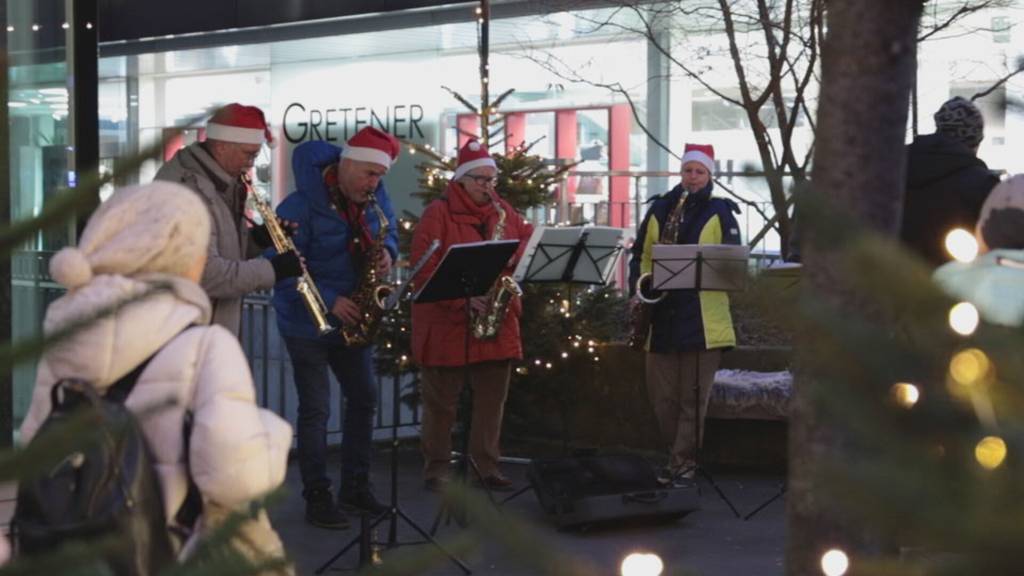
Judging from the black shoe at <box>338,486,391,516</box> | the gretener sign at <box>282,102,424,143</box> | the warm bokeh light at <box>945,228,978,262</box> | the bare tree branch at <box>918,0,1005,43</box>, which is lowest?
the black shoe at <box>338,486,391,516</box>

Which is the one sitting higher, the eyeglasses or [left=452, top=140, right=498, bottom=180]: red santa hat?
[left=452, top=140, right=498, bottom=180]: red santa hat

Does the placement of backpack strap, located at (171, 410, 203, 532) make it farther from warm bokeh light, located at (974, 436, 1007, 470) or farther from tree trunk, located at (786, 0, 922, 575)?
warm bokeh light, located at (974, 436, 1007, 470)

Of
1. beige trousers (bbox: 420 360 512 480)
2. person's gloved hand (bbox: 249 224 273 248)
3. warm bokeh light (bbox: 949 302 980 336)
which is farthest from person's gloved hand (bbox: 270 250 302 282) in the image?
warm bokeh light (bbox: 949 302 980 336)

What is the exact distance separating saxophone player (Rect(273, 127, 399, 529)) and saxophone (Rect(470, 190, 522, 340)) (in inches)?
28.9

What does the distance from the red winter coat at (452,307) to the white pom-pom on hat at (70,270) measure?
546 cm

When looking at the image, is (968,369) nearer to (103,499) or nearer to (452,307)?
(103,499)

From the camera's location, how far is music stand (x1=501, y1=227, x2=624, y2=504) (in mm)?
8867

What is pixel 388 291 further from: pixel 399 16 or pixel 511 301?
pixel 399 16

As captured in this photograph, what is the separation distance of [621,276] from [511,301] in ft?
17.9

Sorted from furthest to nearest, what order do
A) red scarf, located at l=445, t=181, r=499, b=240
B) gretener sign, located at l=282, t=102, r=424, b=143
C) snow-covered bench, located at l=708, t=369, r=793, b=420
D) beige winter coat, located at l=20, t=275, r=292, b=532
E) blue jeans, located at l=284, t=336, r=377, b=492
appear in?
1. gretener sign, located at l=282, t=102, r=424, b=143
2. snow-covered bench, located at l=708, t=369, r=793, b=420
3. red scarf, located at l=445, t=181, r=499, b=240
4. blue jeans, located at l=284, t=336, r=377, b=492
5. beige winter coat, located at l=20, t=275, r=292, b=532

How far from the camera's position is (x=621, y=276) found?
47.1 feet

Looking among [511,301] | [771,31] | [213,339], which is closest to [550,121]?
[771,31]

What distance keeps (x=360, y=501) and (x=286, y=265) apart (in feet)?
5.99

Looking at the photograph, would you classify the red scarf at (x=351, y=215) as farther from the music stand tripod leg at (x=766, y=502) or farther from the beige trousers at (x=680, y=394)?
the music stand tripod leg at (x=766, y=502)
